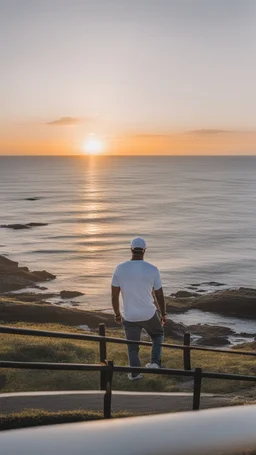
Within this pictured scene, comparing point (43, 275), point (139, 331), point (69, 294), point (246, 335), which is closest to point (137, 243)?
point (139, 331)

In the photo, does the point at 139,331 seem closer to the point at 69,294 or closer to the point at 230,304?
the point at 230,304

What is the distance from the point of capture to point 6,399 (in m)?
7.84

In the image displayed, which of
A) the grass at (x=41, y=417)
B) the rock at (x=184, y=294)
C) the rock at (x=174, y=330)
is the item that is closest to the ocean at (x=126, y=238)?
the rock at (x=184, y=294)

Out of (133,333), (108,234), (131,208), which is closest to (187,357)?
(133,333)

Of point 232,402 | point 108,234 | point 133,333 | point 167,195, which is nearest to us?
point 232,402

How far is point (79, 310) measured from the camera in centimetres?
3497

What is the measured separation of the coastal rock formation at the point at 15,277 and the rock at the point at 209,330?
54.6ft

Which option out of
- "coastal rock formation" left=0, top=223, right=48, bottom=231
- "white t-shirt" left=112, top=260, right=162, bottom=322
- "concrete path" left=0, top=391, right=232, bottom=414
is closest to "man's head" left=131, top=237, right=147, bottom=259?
"white t-shirt" left=112, top=260, right=162, bottom=322

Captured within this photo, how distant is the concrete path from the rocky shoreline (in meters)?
21.7

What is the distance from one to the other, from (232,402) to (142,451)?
16.3 feet

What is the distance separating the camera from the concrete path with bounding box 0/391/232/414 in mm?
7715

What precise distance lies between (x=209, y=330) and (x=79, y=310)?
746 centimetres

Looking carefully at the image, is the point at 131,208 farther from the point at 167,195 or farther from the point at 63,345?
the point at 63,345

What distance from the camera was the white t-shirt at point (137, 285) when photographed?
9.34 meters
